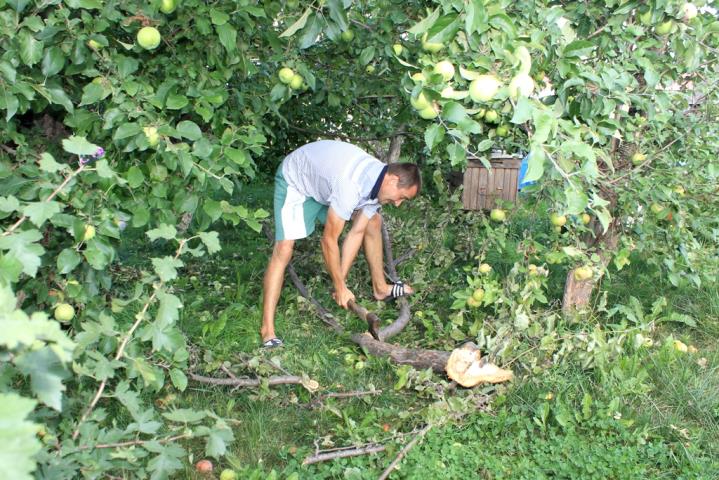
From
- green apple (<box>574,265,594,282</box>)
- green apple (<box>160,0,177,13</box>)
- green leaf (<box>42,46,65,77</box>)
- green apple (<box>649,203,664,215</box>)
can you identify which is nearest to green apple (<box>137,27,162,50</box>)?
green apple (<box>160,0,177,13</box>)

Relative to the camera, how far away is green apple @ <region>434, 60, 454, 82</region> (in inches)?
73.6

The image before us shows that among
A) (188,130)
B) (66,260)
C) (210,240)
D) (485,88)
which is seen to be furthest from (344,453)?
(485,88)

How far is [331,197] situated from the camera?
12.2 ft

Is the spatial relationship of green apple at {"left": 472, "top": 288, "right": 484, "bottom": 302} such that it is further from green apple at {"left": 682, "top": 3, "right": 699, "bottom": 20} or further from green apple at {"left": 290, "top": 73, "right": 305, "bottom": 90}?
green apple at {"left": 682, "top": 3, "right": 699, "bottom": 20}

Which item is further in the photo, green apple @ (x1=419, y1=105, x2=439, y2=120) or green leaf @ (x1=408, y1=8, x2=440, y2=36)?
green apple @ (x1=419, y1=105, x2=439, y2=120)

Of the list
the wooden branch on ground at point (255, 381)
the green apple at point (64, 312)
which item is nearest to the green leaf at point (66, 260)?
the green apple at point (64, 312)

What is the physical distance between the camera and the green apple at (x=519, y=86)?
170 centimetres

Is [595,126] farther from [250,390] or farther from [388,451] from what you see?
[250,390]

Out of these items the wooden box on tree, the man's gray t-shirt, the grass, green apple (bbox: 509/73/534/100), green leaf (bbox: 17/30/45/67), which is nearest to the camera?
green apple (bbox: 509/73/534/100)

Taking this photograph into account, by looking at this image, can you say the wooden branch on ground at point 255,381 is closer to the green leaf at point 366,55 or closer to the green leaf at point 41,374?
the green leaf at point 366,55

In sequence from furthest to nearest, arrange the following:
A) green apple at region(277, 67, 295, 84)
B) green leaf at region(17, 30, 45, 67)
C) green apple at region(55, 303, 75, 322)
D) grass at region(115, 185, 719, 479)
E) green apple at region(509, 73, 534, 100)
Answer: green apple at region(277, 67, 295, 84), grass at region(115, 185, 719, 479), green apple at region(55, 303, 75, 322), green leaf at region(17, 30, 45, 67), green apple at region(509, 73, 534, 100)

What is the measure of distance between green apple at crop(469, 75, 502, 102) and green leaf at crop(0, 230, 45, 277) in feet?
4.01

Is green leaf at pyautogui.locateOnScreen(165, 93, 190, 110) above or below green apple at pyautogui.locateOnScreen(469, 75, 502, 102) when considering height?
below

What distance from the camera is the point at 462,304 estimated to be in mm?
3666
